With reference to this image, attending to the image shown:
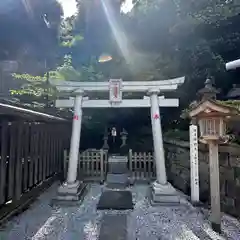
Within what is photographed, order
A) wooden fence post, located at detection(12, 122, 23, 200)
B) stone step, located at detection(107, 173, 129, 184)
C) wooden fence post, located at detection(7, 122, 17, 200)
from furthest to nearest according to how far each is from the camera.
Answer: stone step, located at detection(107, 173, 129, 184)
wooden fence post, located at detection(12, 122, 23, 200)
wooden fence post, located at detection(7, 122, 17, 200)

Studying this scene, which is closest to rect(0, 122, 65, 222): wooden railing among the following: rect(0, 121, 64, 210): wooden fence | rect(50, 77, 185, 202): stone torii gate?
rect(0, 121, 64, 210): wooden fence

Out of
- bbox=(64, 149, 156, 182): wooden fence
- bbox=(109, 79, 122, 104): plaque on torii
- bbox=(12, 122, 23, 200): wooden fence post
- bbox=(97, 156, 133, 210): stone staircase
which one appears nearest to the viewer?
bbox=(12, 122, 23, 200): wooden fence post

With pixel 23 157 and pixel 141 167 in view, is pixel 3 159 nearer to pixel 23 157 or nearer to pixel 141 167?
pixel 23 157

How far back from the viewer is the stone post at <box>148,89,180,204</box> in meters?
6.30

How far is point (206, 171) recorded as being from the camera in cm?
640

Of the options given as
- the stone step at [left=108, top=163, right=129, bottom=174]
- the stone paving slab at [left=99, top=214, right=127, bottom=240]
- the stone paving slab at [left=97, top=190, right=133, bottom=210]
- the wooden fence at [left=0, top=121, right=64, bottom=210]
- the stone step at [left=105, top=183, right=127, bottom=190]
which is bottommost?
the stone paving slab at [left=99, top=214, right=127, bottom=240]

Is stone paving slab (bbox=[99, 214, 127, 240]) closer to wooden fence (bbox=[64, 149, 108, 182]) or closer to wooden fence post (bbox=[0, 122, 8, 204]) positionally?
wooden fence post (bbox=[0, 122, 8, 204])

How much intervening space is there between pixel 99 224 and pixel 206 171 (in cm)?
325

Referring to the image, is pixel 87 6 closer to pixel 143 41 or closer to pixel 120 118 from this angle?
pixel 143 41

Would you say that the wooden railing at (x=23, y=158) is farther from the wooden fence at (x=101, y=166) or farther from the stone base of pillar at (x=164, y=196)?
the stone base of pillar at (x=164, y=196)

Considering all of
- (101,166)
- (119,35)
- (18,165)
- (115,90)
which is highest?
(119,35)

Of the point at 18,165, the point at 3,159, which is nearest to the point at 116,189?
the point at 18,165

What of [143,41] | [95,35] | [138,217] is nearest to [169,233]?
[138,217]

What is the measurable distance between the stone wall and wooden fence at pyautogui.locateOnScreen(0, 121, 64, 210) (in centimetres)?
443
